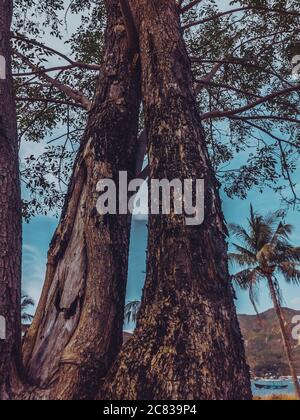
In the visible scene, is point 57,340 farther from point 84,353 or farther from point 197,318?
point 197,318

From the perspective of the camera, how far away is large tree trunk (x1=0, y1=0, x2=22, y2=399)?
2.39m

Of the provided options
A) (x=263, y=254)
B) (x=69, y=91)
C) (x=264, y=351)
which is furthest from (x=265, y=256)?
(x=264, y=351)

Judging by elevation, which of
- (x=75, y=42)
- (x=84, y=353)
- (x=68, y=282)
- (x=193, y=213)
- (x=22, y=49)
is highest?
(x=75, y=42)

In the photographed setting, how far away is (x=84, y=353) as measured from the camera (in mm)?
2385

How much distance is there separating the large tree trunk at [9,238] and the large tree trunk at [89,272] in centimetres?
16

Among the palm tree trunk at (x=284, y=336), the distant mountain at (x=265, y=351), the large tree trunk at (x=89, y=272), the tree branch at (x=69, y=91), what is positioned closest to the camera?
the large tree trunk at (x=89, y=272)

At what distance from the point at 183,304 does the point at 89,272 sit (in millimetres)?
690

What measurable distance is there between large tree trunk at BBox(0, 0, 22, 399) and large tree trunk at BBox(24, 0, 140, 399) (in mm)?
155

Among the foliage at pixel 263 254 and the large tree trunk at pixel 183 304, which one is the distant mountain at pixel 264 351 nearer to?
the foliage at pixel 263 254

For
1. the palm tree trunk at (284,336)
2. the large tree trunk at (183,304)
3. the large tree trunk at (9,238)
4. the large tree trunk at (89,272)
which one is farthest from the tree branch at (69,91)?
the palm tree trunk at (284,336)

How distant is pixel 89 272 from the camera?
2.67 m

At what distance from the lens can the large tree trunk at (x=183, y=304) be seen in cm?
203
